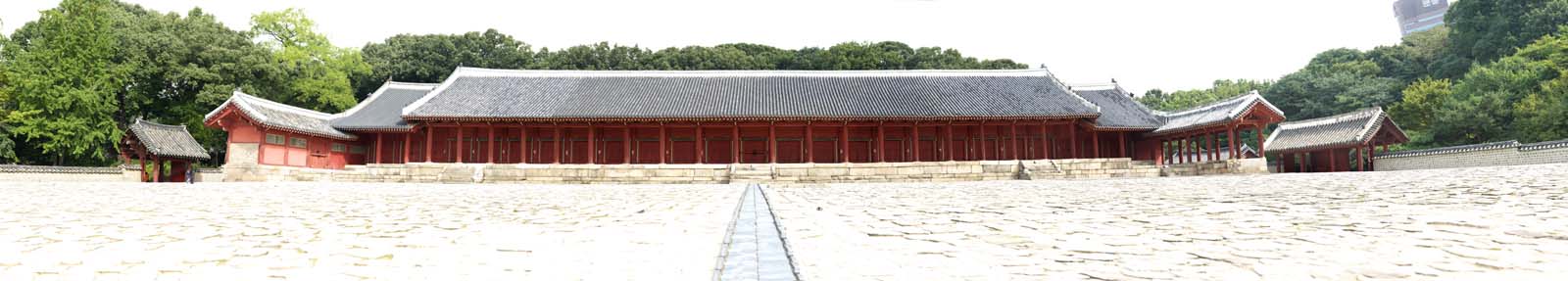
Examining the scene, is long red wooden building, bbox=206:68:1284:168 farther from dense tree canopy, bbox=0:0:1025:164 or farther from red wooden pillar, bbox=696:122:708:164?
dense tree canopy, bbox=0:0:1025:164

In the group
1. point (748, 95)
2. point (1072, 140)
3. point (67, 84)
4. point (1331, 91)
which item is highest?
point (1331, 91)

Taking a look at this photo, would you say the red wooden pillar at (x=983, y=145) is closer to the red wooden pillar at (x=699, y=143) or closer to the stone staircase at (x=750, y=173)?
the stone staircase at (x=750, y=173)

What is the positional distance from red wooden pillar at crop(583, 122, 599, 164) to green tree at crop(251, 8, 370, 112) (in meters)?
17.9

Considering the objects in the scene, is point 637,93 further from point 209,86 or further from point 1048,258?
point 1048,258

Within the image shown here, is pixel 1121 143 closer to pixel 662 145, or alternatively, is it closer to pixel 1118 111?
pixel 1118 111

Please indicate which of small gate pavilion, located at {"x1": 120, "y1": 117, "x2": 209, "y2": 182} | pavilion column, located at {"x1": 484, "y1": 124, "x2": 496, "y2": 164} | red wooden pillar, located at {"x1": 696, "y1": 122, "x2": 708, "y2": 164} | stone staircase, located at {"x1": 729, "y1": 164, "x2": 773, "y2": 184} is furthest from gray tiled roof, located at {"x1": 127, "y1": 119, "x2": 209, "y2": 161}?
stone staircase, located at {"x1": 729, "y1": 164, "x2": 773, "y2": 184}

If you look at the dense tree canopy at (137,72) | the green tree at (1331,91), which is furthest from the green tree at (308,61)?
the green tree at (1331,91)

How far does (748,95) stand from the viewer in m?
31.0

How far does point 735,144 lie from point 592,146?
598cm

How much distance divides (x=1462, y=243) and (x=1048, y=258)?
280cm

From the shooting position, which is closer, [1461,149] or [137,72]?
[1461,149]

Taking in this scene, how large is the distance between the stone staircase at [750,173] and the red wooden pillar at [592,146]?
249 inches

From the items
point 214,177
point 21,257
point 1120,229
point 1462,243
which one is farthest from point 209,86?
point 1462,243

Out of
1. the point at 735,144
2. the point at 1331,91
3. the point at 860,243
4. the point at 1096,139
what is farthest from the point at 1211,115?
the point at 1331,91
